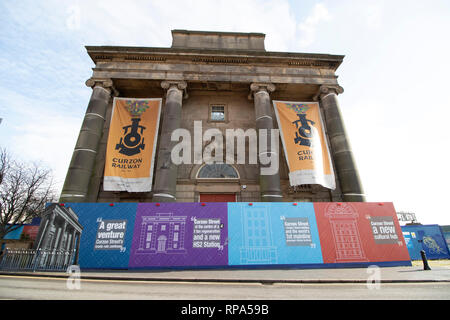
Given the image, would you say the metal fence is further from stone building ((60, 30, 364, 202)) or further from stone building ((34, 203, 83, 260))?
stone building ((60, 30, 364, 202))

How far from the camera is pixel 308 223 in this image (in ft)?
26.9

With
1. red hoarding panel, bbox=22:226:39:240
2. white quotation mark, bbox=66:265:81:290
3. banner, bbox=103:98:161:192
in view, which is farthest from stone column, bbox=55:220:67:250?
red hoarding panel, bbox=22:226:39:240

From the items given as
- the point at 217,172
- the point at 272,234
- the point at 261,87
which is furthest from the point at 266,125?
the point at 272,234

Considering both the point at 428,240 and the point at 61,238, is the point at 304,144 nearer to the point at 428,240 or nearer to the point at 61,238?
the point at 61,238

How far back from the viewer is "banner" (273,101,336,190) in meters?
11.5

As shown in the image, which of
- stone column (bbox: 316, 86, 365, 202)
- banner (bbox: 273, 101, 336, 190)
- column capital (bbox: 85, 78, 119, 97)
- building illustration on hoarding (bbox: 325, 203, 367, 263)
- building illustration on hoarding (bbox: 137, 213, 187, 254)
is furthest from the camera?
column capital (bbox: 85, 78, 119, 97)

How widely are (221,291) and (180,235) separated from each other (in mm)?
3664

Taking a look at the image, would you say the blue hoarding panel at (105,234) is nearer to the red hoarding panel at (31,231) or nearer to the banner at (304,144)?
the banner at (304,144)

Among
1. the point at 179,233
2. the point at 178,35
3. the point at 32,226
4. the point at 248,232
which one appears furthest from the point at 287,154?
the point at 32,226

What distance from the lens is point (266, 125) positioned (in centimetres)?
1273

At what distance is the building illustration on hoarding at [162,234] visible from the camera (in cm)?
750

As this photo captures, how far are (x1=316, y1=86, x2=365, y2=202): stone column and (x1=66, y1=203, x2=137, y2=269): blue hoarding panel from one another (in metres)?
11.8
